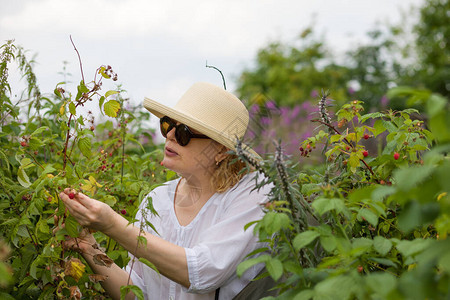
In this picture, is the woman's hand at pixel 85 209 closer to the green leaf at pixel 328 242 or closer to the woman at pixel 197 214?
the woman at pixel 197 214

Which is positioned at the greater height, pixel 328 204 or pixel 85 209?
pixel 328 204

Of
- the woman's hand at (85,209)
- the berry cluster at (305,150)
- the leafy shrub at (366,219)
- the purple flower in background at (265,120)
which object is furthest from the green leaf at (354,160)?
the woman's hand at (85,209)

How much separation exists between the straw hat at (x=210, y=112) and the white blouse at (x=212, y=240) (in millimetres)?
250

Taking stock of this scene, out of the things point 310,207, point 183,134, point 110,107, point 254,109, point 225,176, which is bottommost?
point 225,176

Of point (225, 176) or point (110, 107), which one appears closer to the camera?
point (110, 107)

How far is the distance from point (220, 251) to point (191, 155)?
1.57 ft

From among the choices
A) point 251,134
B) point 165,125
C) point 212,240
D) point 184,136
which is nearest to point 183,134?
point 184,136

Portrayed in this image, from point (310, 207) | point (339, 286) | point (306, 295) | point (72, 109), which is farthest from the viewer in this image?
point (72, 109)

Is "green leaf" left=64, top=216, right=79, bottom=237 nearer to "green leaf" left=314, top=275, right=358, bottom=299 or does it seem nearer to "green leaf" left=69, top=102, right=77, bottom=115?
"green leaf" left=69, top=102, right=77, bottom=115

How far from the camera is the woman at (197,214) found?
6.51 ft

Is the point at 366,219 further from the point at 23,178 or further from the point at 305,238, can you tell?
the point at 23,178

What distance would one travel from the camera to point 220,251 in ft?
6.66

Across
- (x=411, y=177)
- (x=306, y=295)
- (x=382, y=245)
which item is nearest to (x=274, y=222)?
(x=306, y=295)

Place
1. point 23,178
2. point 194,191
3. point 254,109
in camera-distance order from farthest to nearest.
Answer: point 194,191 < point 254,109 < point 23,178
